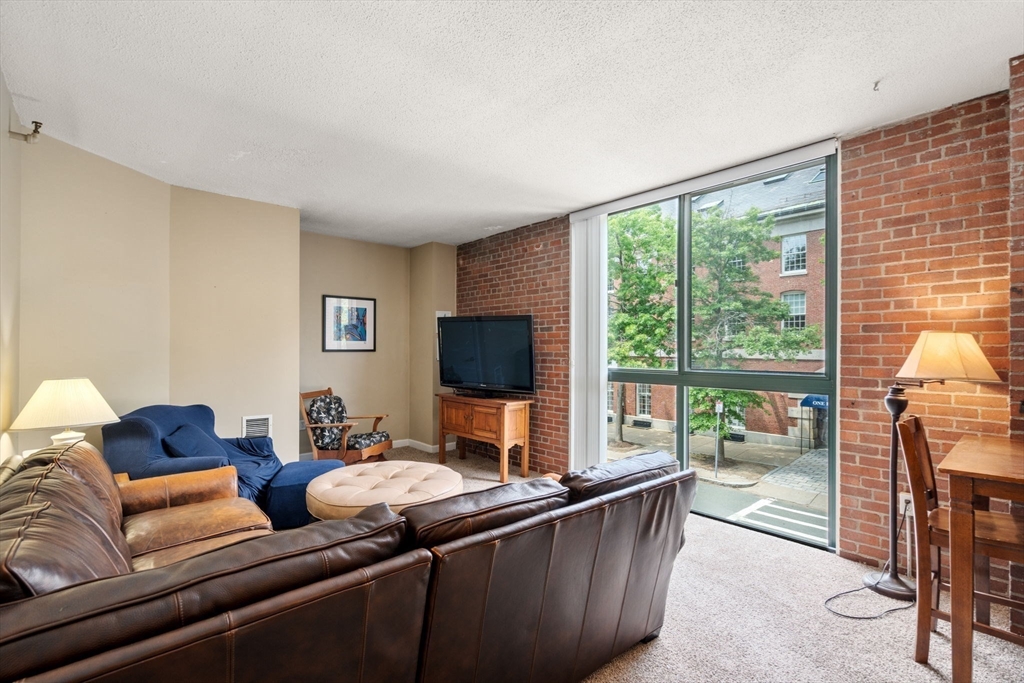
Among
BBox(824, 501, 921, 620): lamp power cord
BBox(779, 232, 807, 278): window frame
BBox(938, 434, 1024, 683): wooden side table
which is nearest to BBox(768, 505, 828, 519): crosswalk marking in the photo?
BBox(824, 501, 921, 620): lamp power cord

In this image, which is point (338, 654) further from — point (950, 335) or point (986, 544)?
point (950, 335)

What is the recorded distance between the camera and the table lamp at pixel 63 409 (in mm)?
2348

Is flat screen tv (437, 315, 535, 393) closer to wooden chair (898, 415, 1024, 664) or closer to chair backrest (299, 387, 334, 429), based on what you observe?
chair backrest (299, 387, 334, 429)

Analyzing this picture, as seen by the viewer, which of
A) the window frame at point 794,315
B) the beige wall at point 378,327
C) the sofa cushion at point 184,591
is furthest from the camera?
the beige wall at point 378,327

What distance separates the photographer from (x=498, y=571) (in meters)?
1.28

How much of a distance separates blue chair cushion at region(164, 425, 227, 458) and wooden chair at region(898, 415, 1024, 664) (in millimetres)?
3676

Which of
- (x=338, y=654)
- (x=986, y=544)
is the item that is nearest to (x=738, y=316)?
(x=986, y=544)

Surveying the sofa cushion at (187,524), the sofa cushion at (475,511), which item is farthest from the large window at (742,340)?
the sofa cushion at (187,524)

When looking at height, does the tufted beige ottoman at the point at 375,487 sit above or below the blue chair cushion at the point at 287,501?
above

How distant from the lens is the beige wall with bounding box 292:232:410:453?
17.6 ft

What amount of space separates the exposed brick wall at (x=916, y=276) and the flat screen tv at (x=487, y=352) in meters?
2.61

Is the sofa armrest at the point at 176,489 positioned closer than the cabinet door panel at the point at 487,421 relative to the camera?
Yes

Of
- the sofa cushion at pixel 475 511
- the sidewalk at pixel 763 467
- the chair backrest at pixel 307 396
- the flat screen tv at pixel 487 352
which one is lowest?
the sidewalk at pixel 763 467

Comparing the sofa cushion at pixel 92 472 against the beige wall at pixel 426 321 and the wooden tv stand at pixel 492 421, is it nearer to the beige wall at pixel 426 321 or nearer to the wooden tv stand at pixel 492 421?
the wooden tv stand at pixel 492 421
